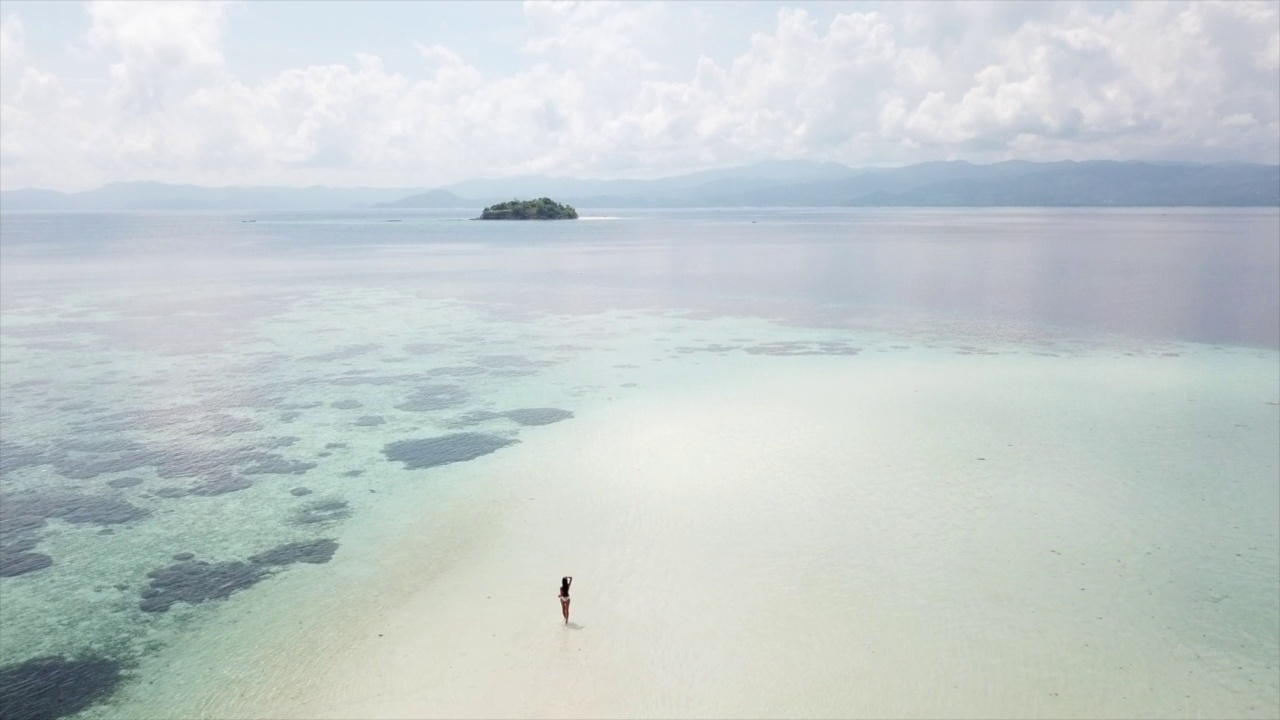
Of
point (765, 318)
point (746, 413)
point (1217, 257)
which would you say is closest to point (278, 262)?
point (765, 318)

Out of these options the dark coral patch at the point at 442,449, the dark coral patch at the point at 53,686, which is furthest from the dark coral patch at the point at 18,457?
the dark coral patch at the point at 53,686

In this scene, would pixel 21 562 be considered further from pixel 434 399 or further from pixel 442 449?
pixel 434 399

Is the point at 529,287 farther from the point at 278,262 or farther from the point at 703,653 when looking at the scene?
the point at 703,653

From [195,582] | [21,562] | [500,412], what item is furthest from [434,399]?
[21,562]

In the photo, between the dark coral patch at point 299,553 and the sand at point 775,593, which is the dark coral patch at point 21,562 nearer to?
the dark coral patch at point 299,553

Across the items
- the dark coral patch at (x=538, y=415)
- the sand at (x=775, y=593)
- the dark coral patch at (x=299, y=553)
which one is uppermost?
the dark coral patch at (x=538, y=415)

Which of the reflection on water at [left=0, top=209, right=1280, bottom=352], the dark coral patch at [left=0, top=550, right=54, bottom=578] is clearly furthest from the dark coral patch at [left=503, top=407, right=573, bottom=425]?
the reflection on water at [left=0, top=209, right=1280, bottom=352]
